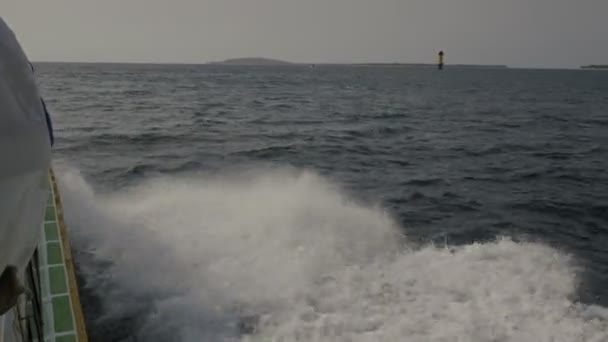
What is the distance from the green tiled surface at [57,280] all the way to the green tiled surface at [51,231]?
3.28 ft

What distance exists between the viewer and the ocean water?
7.59m

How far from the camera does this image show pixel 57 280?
630 centimetres

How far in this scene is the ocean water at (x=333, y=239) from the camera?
759cm

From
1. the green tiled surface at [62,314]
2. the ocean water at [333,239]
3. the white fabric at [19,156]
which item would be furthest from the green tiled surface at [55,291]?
the white fabric at [19,156]

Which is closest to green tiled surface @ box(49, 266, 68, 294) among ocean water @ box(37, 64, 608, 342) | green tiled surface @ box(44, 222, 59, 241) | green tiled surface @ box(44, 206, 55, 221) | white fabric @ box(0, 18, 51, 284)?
green tiled surface @ box(44, 222, 59, 241)

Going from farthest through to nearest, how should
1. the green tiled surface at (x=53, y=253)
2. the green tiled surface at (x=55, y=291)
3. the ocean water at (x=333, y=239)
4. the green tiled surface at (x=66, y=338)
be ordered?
1. the ocean water at (x=333, y=239)
2. the green tiled surface at (x=53, y=253)
3. the green tiled surface at (x=55, y=291)
4. the green tiled surface at (x=66, y=338)

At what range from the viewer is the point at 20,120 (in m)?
2.23

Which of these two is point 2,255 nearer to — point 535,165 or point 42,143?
point 42,143

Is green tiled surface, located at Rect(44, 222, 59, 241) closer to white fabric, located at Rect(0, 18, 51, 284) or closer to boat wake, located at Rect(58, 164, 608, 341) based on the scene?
boat wake, located at Rect(58, 164, 608, 341)

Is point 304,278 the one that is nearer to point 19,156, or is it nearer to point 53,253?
point 53,253

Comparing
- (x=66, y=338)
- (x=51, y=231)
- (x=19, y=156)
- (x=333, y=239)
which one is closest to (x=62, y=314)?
(x=66, y=338)

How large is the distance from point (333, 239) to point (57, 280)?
19.0 feet

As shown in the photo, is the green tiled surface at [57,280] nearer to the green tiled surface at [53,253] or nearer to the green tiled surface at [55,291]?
the green tiled surface at [55,291]

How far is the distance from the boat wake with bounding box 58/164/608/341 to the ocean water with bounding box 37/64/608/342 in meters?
0.04
